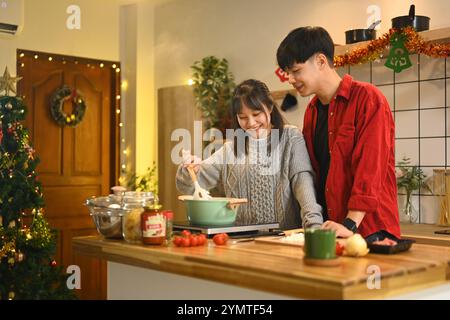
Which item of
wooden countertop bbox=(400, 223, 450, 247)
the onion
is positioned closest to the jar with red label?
the onion

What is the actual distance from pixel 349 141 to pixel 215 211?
0.57 metres

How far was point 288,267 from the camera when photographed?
1700 millimetres

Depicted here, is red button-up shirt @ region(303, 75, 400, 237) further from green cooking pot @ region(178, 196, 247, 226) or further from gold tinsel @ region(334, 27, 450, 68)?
gold tinsel @ region(334, 27, 450, 68)

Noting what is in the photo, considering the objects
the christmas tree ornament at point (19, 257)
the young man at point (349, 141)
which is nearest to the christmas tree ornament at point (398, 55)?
the young man at point (349, 141)

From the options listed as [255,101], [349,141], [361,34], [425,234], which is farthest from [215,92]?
[349,141]

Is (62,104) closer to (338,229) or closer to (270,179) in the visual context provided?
(270,179)

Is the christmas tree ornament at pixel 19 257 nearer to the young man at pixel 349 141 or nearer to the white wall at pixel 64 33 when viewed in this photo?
the white wall at pixel 64 33

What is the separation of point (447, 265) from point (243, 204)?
3.34 feet

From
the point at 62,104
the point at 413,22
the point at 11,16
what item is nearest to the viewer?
the point at 413,22

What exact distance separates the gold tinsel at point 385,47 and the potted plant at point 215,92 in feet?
4.13

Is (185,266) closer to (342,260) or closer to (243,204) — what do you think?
(342,260)

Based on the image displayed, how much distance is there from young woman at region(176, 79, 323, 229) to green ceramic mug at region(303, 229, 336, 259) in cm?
79
